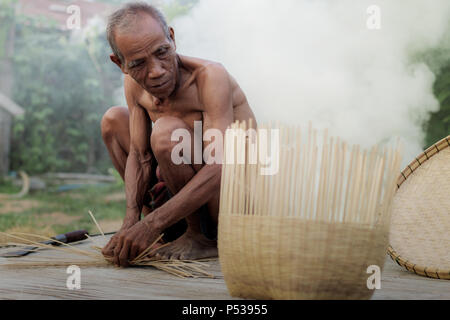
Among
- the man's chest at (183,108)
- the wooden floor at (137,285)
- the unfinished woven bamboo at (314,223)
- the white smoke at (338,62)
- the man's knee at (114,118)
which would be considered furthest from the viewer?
the white smoke at (338,62)

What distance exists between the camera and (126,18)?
1.73m

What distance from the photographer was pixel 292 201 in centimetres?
112

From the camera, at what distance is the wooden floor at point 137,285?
1314mm

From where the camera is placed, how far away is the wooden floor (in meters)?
1.31

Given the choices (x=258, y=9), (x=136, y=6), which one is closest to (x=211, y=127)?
(x=136, y=6)

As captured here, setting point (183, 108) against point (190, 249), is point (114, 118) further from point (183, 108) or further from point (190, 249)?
point (190, 249)

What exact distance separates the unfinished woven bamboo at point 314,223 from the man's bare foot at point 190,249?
743mm

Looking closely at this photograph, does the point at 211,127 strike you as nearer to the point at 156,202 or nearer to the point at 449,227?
the point at 156,202

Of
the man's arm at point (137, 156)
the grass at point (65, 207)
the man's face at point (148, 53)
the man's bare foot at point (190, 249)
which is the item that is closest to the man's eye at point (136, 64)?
the man's face at point (148, 53)

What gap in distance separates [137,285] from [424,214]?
105 cm

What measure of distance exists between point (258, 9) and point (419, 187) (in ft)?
8.18

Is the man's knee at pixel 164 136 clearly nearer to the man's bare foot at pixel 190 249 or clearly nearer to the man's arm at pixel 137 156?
the man's arm at pixel 137 156

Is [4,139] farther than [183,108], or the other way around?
[4,139]

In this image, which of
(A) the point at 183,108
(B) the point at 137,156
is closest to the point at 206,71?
(A) the point at 183,108
